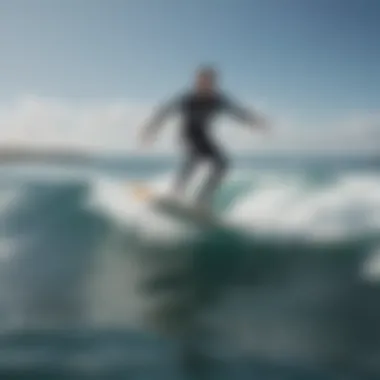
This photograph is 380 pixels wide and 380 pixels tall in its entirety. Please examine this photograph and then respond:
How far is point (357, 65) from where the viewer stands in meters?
1.85

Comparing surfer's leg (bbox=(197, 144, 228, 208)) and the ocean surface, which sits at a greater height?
surfer's leg (bbox=(197, 144, 228, 208))

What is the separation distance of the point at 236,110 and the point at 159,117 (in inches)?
9.2

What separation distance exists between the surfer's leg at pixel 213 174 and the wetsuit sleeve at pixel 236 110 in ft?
0.39

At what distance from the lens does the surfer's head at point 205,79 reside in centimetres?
181

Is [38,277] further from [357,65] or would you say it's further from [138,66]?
[357,65]

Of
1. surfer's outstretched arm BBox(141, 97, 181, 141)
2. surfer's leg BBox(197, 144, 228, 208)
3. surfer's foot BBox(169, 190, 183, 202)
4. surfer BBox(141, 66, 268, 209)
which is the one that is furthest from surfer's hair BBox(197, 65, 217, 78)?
surfer's foot BBox(169, 190, 183, 202)

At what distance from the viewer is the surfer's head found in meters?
1.81

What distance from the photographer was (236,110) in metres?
1.83

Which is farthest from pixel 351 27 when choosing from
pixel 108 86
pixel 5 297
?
pixel 5 297

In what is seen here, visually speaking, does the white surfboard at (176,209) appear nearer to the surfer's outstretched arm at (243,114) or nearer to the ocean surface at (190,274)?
the ocean surface at (190,274)

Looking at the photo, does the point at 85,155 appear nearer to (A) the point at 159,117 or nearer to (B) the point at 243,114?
(A) the point at 159,117

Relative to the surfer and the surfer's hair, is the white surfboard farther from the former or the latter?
the surfer's hair

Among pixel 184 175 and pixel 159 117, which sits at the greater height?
pixel 159 117

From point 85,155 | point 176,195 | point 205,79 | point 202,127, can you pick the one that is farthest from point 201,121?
point 85,155
